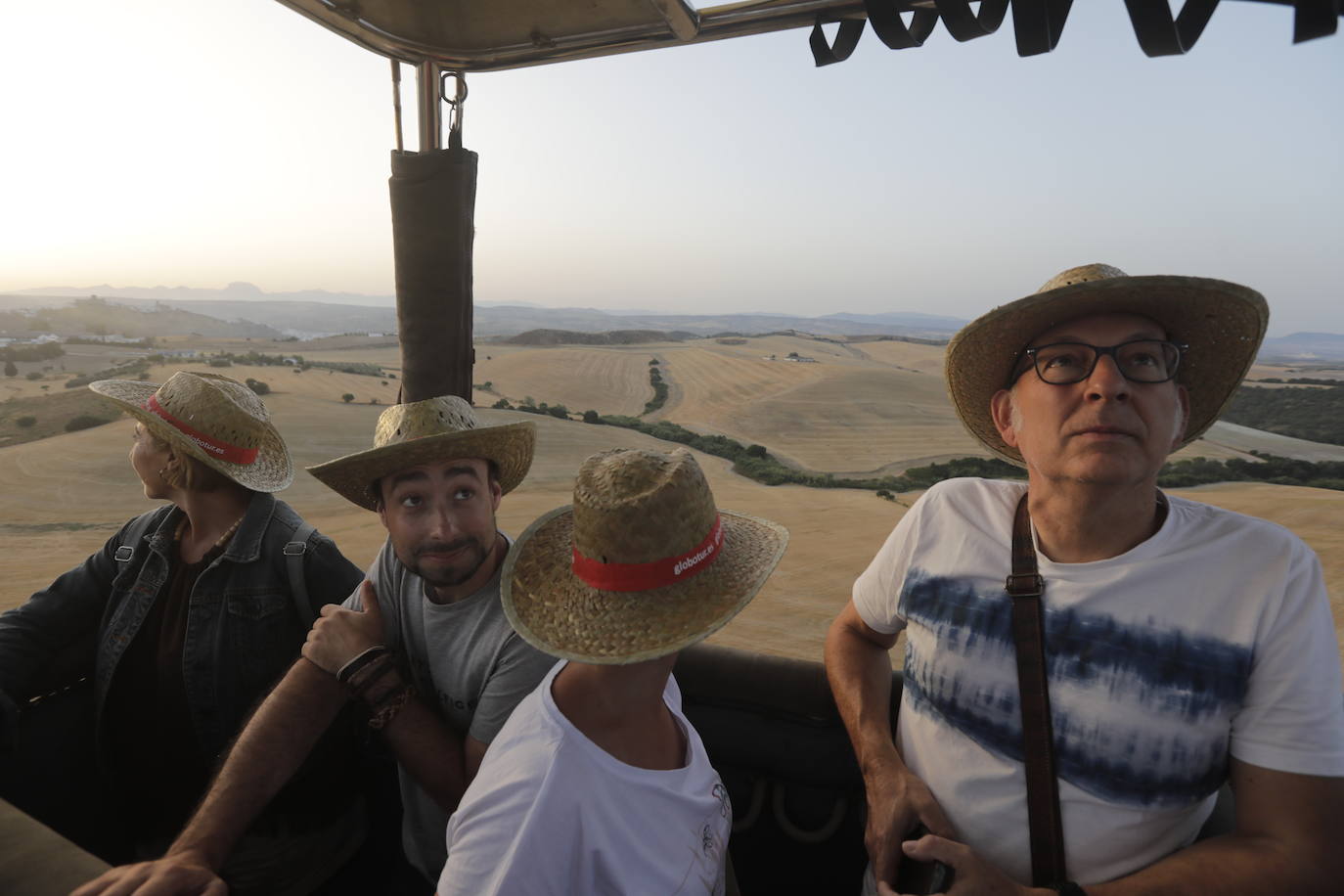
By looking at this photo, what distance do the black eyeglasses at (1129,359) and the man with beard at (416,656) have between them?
134cm

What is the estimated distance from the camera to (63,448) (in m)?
16.6

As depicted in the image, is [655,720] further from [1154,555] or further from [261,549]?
[261,549]

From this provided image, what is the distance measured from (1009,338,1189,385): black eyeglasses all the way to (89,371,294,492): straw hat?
7.21 feet

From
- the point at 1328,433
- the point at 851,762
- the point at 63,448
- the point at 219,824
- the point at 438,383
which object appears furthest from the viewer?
the point at 1328,433

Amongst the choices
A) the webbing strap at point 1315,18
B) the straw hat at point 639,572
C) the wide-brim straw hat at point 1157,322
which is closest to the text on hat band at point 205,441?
the straw hat at point 639,572

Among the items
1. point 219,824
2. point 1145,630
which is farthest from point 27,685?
point 1145,630

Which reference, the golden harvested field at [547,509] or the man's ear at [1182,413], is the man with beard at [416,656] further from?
the golden harvested field at [547,509]

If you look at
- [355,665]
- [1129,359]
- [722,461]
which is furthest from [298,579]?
[722,461]

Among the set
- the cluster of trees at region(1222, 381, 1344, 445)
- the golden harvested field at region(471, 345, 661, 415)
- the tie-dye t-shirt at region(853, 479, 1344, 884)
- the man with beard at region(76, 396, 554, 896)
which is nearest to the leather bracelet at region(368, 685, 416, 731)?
the man with beard at region(76, 396, 554, 896)

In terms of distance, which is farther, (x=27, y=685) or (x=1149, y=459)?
(x=27, y=685)

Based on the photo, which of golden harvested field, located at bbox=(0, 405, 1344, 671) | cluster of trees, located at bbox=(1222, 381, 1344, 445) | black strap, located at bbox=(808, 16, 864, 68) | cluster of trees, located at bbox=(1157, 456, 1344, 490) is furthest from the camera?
cluster of trees, located at bbox=(1222, 381, 1344, 445)

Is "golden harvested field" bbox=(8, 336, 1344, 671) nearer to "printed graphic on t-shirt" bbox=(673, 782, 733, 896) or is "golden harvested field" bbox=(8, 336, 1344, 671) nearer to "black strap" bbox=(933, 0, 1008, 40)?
"printed graphic on t-shirt" bbox=(673, 782, 733, 896)

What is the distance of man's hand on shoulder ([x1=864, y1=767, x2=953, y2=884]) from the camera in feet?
5.21

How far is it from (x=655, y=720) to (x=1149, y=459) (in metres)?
1.15
